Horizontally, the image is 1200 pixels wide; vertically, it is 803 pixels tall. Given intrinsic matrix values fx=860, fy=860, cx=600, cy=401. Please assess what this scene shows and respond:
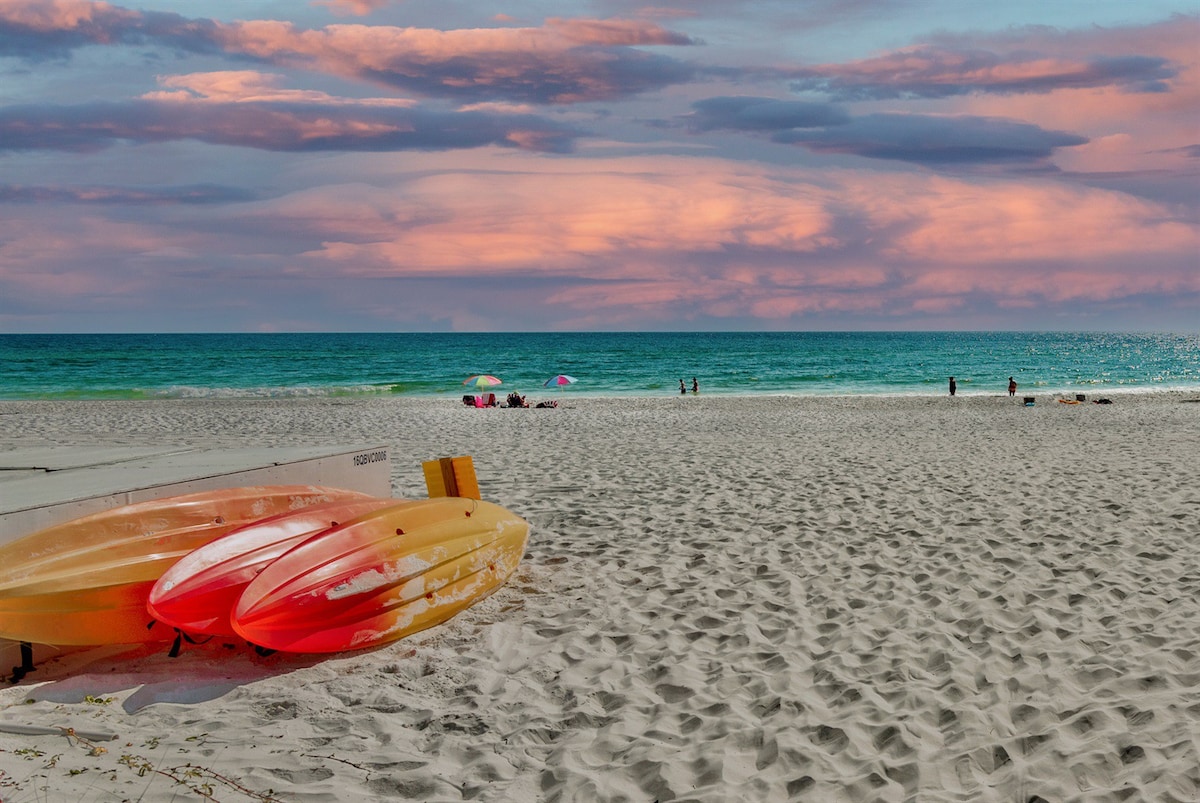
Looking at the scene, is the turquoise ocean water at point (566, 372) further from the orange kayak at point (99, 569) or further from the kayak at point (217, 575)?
the kayak at point (217, 575)

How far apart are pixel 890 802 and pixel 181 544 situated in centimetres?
490

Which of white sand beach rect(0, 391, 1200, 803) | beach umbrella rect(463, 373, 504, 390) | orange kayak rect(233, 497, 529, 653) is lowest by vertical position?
white sand beach rect(0, 391, 1200, 803)

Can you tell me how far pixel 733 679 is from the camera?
520 cm

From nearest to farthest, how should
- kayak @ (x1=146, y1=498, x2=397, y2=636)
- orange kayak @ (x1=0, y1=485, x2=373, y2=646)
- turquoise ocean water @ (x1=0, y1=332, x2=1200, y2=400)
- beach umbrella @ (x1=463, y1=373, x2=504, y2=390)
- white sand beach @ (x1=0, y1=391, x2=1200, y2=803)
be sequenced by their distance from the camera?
white sand beach @ (x1=0, y1=391, x2=1200, y2=803)
orange kayak @ (x1=0, y1=485, x2=373, y2=646)
kayak @ (x1=146, y1=498, x2=397, y2=636)
beach umbrella @ (x1=463, y1=373, x2=504, y2=390)
turquoise ocean water @ (x1=0, y1=332, x2=1200, y2=400)

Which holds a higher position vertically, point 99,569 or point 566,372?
point 99,569

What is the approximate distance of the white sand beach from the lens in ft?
13.4

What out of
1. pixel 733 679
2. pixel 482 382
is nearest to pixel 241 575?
pixel 733 679

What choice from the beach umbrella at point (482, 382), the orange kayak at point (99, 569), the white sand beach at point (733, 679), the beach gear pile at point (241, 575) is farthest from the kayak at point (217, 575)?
the beach umbrella at point (482, 382)

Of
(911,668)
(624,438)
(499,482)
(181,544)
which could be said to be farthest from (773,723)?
(624,438)

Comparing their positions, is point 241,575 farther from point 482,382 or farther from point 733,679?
point 482,382

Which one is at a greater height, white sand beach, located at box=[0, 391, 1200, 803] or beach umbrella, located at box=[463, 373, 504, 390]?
beach umbrella, located at box=[463, 373, 504, 390]

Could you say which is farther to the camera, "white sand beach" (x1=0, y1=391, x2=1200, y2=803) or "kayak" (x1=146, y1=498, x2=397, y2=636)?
"kayak" (x1=146, y1=498, x2=397, y2=636)

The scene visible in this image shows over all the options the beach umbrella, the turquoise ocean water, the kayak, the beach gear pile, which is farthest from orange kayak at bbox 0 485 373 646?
the turquoise ocean water

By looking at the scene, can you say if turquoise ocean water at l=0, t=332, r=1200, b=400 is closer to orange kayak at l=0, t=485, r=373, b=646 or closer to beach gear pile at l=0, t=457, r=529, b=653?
beach gear pile at l=0, t=457, r=529, b=653
